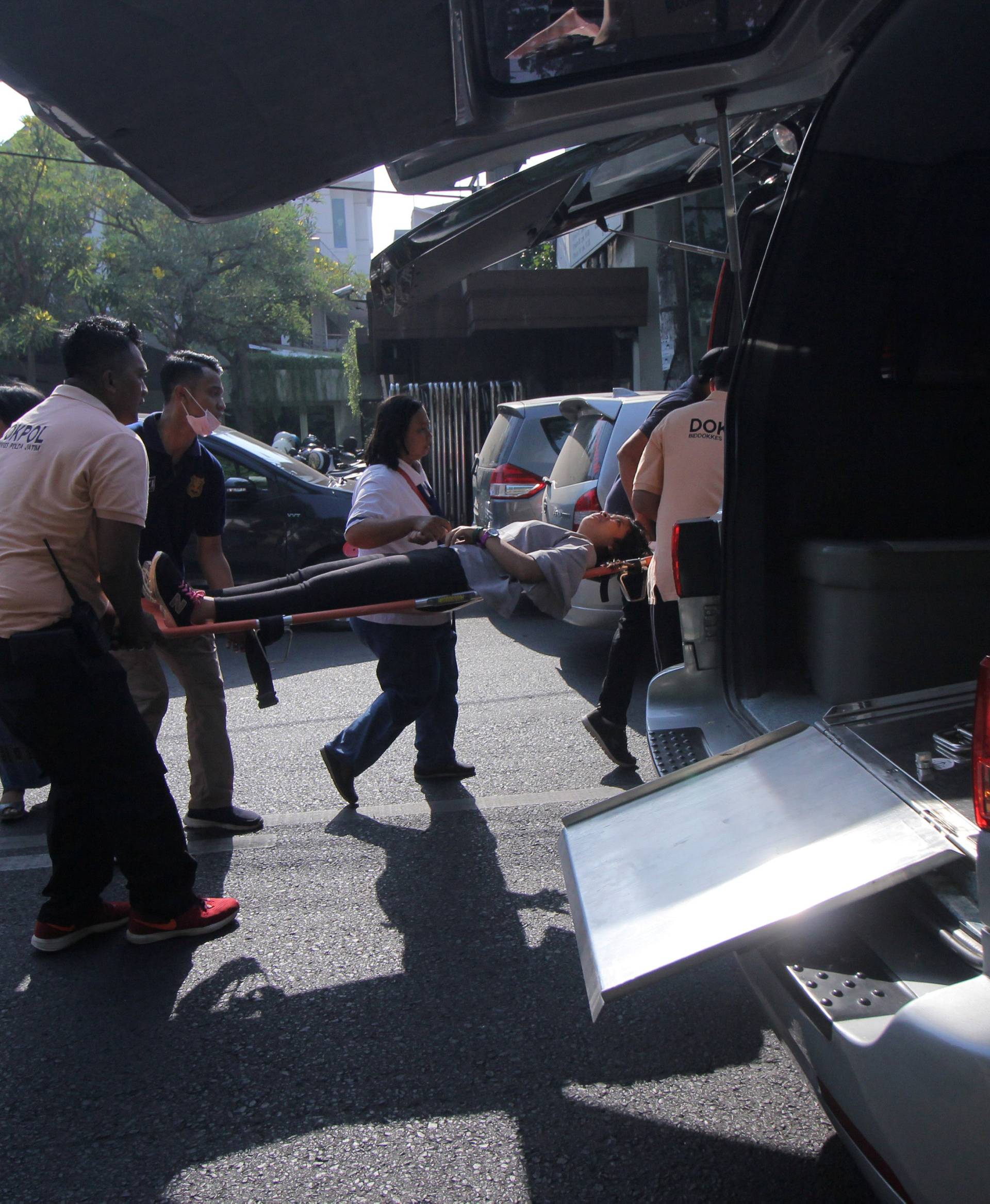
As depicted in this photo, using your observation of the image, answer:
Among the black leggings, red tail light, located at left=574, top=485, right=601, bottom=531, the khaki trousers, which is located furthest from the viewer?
red tail light, located at left=574, top=485, right=601, bottom=531

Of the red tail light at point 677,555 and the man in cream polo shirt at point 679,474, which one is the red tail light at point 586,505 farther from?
the red tail light at point 677,555

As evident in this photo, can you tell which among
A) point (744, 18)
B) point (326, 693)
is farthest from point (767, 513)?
point (326, 693)

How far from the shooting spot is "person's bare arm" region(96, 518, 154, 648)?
303 centimetres

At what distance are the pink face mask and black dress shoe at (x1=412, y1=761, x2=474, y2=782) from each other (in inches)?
71.7

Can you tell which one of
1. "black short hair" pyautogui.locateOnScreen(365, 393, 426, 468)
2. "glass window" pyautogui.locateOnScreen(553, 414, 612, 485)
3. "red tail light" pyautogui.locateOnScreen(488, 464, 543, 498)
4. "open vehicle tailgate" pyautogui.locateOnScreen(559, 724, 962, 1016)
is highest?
"black short hair" pyautogui.locateOnScreen(365, 393, 426, 468)

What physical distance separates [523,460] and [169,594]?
465 cm

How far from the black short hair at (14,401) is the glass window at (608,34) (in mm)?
3060

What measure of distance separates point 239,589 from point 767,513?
7.02 ft

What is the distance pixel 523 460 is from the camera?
800 cm

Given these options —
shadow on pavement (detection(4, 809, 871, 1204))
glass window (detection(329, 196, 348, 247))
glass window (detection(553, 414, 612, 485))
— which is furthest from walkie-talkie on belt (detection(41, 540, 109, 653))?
glass window (detection(329, 196, 348, 247))

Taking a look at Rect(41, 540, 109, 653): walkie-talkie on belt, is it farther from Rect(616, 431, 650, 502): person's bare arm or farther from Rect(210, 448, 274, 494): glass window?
Rect(210, 448, 274, 494): glass window

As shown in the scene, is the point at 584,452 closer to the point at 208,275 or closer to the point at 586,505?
the point at 586,505

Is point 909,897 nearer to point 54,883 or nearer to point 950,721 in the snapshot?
point 950,721

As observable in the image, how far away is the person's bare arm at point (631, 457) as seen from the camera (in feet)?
15.1
